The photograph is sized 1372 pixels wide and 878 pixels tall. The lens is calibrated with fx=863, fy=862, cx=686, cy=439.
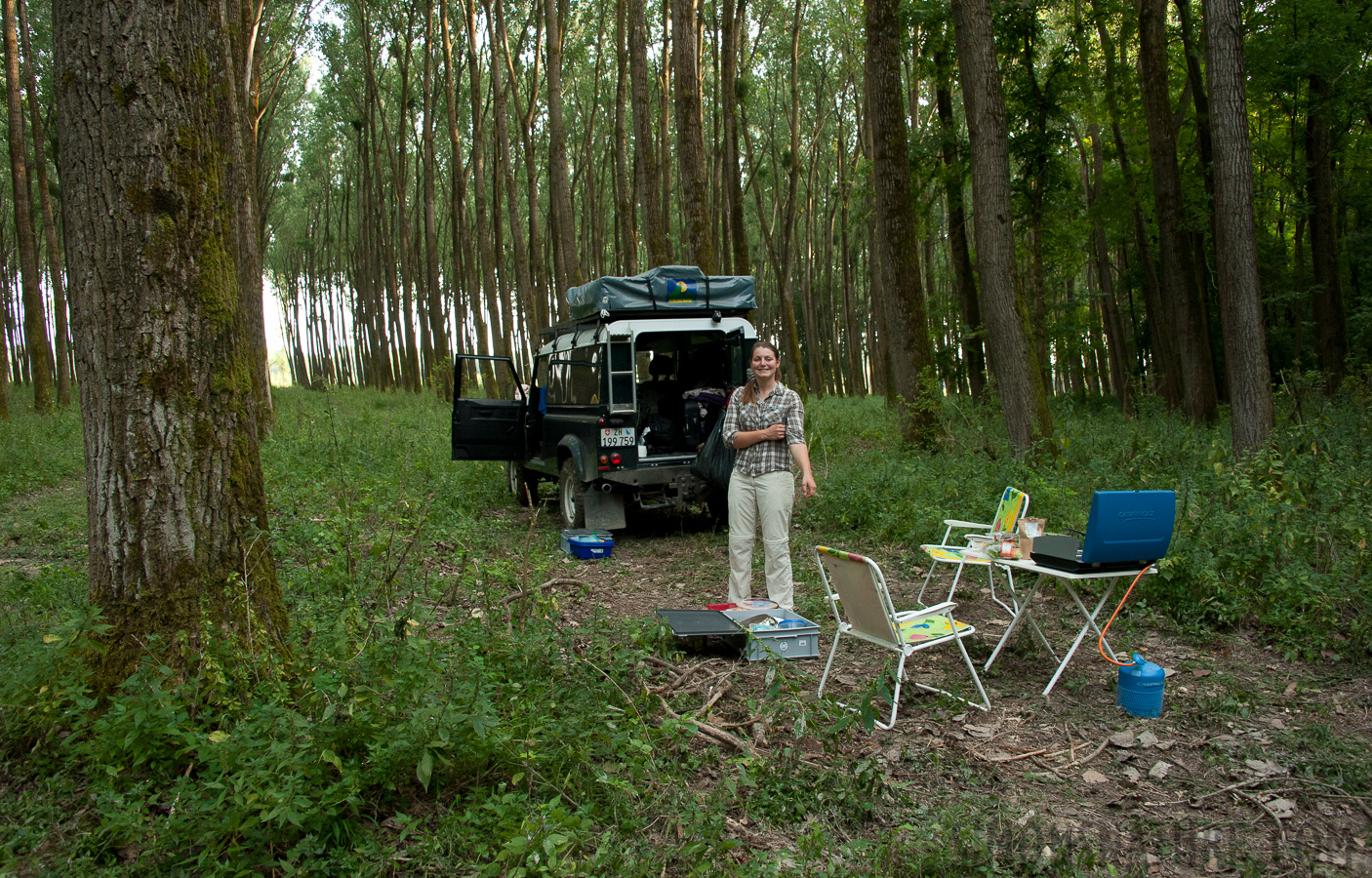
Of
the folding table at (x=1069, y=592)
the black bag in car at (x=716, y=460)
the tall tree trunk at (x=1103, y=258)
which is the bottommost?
the folding table at (x=1069, y=592)

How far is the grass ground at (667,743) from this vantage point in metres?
3.01

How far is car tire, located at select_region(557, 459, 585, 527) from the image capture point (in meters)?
9.37

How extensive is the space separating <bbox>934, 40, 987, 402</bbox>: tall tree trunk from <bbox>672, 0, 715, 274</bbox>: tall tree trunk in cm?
493

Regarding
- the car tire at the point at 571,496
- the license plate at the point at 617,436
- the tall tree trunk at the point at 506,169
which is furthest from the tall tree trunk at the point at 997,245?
the tall tree trunk at the point at 506,169

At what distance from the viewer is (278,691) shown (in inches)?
138

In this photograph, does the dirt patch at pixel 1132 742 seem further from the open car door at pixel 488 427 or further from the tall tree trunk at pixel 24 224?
the tall tree trunk at pixel 24 224

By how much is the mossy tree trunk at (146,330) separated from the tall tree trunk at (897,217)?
32.2 feet

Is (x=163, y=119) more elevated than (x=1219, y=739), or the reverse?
(x=163, y=119)

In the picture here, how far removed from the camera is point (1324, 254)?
1512 centimetres

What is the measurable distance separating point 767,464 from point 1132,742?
2770mm

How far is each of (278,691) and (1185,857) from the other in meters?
3.61

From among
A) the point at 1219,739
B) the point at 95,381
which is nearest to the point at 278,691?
the point at 95,381

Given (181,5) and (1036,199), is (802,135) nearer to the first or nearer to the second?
(1036,199)

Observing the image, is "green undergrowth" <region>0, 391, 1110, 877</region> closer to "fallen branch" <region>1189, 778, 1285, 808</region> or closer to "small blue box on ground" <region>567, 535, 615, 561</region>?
"fallen branch" <region>1189, 778, 1285, 808</region>
